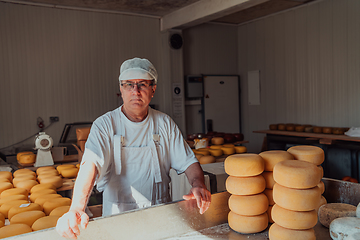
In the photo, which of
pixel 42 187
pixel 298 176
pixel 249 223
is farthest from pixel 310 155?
pixel 42 187

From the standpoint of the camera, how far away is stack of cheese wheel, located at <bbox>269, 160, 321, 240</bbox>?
3.46ft

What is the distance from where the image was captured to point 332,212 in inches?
48.3

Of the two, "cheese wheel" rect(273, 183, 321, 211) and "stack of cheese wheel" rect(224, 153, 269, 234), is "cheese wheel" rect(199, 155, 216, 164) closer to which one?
"stack of cheese wheel" rect(224, 153, 269, 234)

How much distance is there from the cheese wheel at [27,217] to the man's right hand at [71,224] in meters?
0.72

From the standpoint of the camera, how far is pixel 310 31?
18.9 feet

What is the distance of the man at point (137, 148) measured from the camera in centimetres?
159

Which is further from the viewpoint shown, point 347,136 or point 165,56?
point 165,56

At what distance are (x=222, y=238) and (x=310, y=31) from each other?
5552 mm

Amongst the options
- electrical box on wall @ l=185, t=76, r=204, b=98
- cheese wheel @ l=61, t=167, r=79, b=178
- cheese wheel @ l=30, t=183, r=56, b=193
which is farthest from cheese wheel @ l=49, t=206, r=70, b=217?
electrical box on wall @ l=185, t=76, r=204, b=98

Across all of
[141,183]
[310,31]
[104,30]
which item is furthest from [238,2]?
[141,183]

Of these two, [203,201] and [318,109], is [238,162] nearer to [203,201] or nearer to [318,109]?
[203,201]

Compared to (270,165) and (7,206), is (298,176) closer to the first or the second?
(270,165)

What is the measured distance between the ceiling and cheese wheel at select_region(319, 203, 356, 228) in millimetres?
3571

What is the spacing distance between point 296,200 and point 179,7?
5000 millimetres
